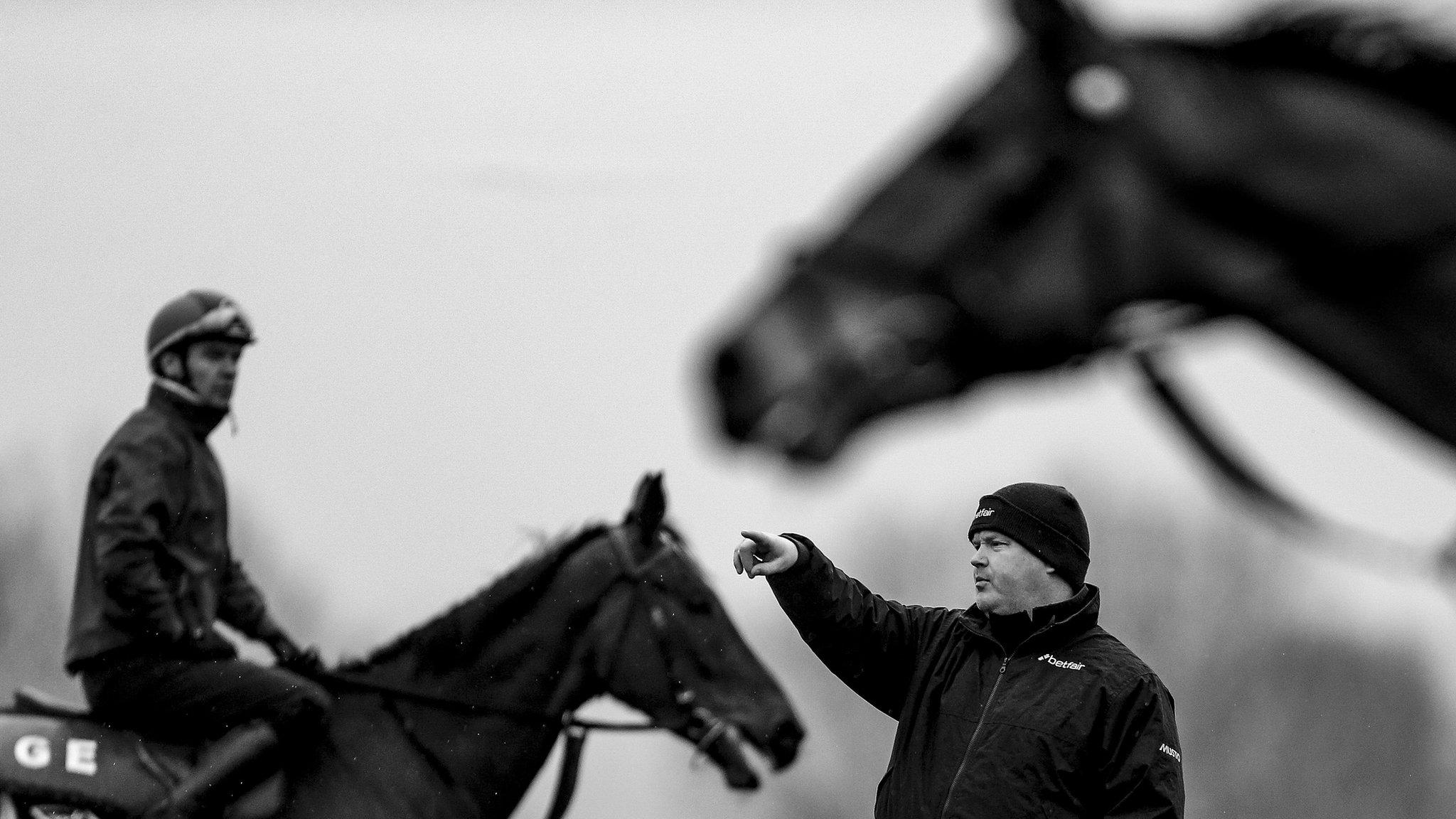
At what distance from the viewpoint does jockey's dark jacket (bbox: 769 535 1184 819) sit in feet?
14.2

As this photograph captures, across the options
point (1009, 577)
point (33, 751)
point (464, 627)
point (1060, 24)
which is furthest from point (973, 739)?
point (33, 751)

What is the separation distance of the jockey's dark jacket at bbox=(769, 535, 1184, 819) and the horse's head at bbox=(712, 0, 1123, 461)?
701mm

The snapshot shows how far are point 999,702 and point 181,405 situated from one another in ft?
10.1

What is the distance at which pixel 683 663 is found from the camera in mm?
6738

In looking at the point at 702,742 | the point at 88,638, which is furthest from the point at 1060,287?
the point at 88,638

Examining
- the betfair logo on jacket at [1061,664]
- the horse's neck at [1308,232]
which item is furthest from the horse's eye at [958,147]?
the betfair logo on jacket at [1061,664]

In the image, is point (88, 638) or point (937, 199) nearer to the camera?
point (937, 199)

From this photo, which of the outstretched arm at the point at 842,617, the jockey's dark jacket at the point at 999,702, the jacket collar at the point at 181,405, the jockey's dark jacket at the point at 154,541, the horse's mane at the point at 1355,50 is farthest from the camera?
the jacket collar at the point at 181,405

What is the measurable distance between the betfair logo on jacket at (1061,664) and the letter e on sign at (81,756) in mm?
3010

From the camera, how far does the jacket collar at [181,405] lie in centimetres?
650

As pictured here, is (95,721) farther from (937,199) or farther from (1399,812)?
(1399,812)

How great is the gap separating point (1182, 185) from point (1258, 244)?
190 mm

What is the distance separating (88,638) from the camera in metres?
6.29

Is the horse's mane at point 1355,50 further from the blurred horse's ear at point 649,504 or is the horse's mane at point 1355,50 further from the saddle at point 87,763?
the saddle at point 87,763
